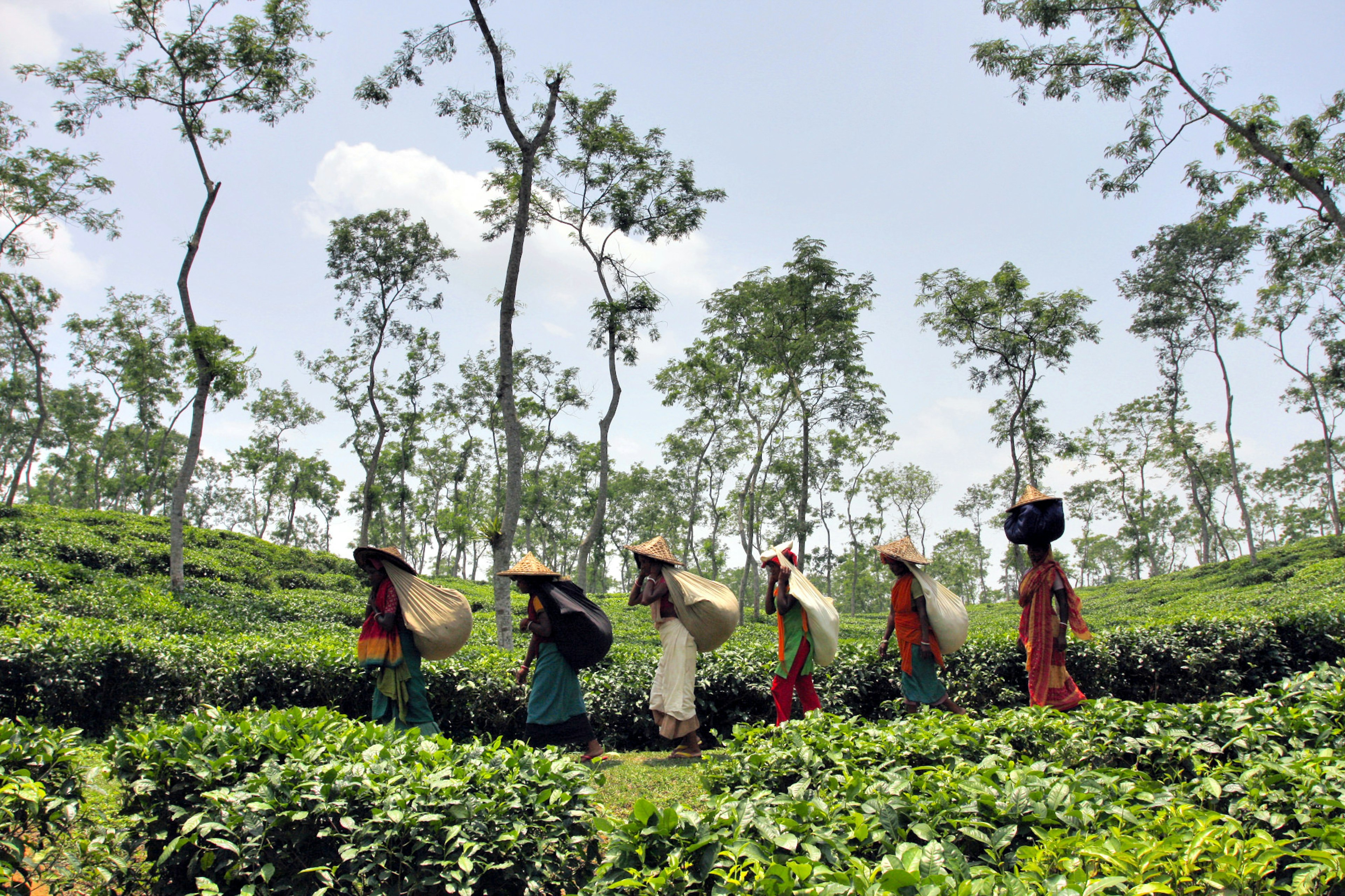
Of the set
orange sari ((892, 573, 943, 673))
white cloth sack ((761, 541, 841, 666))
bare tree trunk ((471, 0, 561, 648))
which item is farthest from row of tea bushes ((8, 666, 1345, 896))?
bare tree trunk ((471, 0, 561, 648))

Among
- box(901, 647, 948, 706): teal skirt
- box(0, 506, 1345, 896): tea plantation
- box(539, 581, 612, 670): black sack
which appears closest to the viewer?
box(0, 506, 1345, 896): tea plantation

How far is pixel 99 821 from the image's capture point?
3.22 m

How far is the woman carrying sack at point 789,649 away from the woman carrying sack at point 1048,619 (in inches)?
70.4

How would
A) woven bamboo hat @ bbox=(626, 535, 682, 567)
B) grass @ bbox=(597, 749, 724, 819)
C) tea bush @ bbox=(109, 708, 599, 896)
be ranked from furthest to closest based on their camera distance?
woven bamboo hat @ bbox=(626, 535, 682, 567)
grass @ bbox=(597, 749, 724, 819)
tea bush @ bbox=(109, 708, 599, 896)

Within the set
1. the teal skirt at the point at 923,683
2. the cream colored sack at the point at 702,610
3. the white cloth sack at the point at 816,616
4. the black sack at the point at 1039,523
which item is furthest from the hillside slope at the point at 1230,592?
the cream colored sack at the point at 702,610

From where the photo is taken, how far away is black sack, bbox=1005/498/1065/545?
5914 mm

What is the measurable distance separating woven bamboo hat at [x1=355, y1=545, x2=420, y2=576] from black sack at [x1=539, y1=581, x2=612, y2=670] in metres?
1.14

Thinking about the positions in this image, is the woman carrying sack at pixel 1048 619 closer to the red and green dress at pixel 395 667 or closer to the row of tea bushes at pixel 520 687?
the row of tea bushes at pixel 520 687

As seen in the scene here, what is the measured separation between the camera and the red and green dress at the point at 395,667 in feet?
17.7

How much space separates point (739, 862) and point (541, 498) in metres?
34.5

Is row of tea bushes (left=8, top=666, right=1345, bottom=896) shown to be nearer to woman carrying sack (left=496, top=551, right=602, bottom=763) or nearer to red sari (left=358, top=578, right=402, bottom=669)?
red sari (left=358, top=578, right=402, bottom=669)

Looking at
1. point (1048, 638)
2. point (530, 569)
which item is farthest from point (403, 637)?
point (1048, 638)

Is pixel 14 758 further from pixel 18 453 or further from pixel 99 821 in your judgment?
pixel 18 453

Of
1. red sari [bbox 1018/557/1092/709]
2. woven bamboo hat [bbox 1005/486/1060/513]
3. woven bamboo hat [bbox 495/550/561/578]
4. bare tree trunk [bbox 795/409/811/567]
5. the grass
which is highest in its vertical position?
bare tree trunk [bbox 795/409/811/567]
